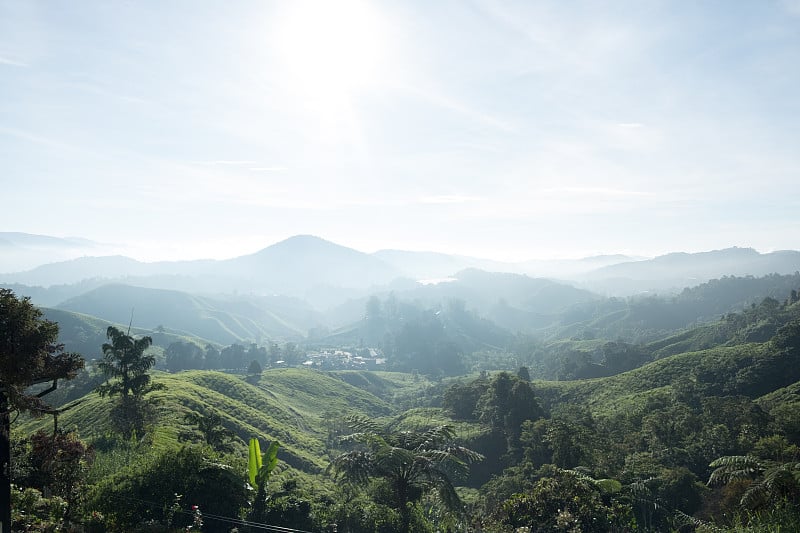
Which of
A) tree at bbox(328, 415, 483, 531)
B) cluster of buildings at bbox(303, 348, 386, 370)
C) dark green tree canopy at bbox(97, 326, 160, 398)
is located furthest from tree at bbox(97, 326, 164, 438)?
cluster of buildings at bbox(303, 348, 386, 370)

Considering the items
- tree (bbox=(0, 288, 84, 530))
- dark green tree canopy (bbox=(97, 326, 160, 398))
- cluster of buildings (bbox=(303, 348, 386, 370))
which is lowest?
cluster of buildings (bbox=(303, 348, 386, 370))

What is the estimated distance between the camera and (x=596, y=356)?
144m

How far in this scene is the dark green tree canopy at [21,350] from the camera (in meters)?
8.97

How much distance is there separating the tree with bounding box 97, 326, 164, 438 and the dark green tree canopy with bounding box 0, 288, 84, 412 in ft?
49.2

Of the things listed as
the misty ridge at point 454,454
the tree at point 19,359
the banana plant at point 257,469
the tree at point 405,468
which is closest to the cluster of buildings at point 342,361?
the misty ridge at point 454,454

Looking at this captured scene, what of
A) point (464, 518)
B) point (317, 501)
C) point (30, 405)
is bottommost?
point (464, 518)

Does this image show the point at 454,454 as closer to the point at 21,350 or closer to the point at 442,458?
the point at 442,458

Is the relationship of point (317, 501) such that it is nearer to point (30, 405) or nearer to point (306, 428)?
point (30, 405)

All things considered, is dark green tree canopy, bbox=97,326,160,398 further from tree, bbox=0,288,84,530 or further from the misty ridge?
tree, bbox=0,288,84,530

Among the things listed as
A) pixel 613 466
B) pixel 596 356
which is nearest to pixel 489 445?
pixel 613 466

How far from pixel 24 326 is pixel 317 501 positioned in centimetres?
1131

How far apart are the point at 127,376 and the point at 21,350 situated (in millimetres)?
17529

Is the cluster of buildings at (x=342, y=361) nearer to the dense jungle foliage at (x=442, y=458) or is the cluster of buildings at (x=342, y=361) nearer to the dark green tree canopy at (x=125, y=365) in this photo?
the dense jungle foliage at (x=442, y=458)

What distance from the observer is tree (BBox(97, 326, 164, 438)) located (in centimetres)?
2348
